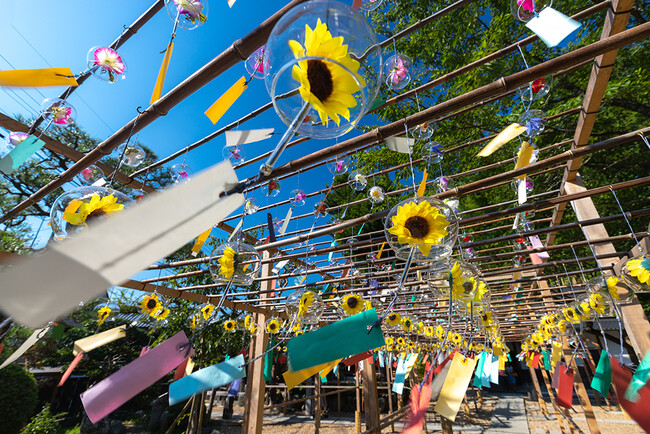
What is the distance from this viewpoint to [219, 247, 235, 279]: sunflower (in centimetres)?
166

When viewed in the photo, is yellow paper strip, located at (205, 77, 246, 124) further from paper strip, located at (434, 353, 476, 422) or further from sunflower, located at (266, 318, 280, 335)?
sunflower, located at (266, 318, 280, 335)

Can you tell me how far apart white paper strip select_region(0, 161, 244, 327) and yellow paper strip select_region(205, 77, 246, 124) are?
0.89 meters

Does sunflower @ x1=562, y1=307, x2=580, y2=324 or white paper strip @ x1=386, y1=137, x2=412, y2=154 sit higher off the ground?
white paper strip @ x1=386, y1=137, x2=412, y2=154

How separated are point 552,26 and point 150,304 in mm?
3924

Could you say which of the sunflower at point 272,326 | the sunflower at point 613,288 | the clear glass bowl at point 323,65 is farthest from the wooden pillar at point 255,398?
the sunflower at point 613,288

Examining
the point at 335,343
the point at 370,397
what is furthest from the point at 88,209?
the point at 370,397

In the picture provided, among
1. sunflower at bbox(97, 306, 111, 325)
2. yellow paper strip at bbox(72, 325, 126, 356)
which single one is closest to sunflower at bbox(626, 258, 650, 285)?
yellow paper strip at bbox(72, 325, 126, 356)

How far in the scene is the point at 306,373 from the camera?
5.72 ft

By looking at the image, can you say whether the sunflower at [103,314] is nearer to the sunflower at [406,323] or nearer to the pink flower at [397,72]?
the pink flower at [397,72]

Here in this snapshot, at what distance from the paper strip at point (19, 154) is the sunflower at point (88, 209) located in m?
0.61

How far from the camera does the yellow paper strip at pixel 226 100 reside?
1.38 meters

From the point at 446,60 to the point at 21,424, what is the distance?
1078 centimetres

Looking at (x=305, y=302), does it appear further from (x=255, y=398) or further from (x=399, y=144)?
(x=255, y=398)

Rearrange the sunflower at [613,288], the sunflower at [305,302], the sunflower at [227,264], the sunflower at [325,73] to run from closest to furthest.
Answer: the sunflower at [325,73] < the sunflower at [227,264] < the sunflower at [613,288] < the sunflower at [305,302]
